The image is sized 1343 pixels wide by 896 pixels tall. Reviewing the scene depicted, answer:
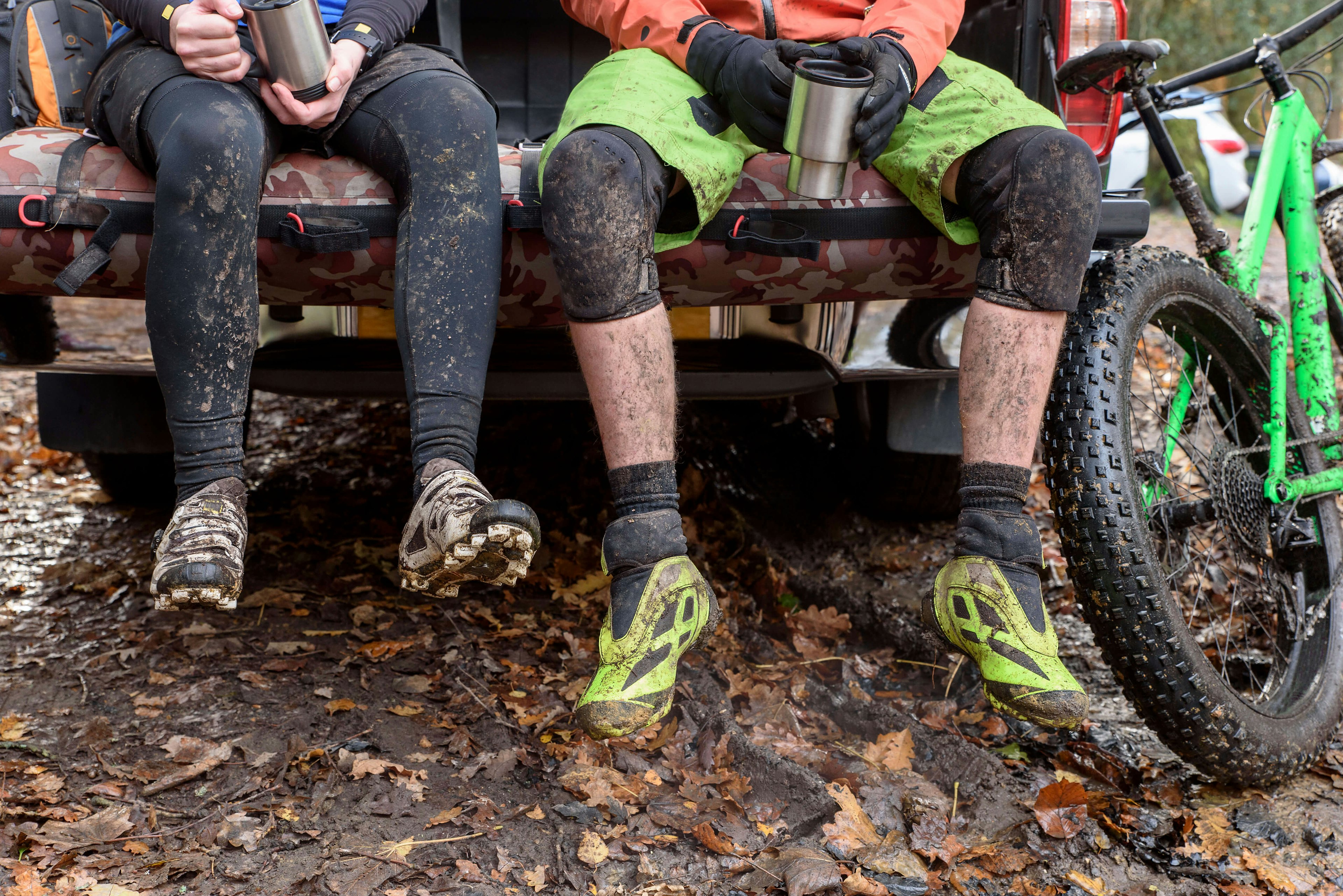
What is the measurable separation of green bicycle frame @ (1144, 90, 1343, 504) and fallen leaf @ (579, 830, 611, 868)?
165 cm

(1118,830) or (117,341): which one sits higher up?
A: (117,341)

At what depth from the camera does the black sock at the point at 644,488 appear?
1.78 meters

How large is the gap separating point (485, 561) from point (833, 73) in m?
1.04

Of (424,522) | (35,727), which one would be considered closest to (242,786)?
(35,727)

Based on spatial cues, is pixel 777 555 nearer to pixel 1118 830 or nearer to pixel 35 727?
pixel 1118 830

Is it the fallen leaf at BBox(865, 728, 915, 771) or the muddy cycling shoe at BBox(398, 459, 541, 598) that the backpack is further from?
the fallen leaf at BBox(865, 728, 915, 771)

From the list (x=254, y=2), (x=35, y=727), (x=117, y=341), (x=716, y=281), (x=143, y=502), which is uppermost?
(x=254, y=2)

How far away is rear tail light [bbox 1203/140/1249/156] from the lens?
31.8 feet

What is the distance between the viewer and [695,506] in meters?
3.48

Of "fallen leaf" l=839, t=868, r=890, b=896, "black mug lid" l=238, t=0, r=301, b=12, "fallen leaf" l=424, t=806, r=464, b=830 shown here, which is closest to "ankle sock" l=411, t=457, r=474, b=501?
"fallen leaf" l=424, t=806, r=464, b=830

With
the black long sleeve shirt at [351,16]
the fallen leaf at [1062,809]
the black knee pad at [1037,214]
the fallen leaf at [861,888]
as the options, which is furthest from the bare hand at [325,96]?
the fallen leaf at [1062,809]

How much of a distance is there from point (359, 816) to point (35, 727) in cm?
82

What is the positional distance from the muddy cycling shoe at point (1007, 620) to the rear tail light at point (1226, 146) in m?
9.63

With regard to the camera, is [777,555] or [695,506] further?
[695,506]
